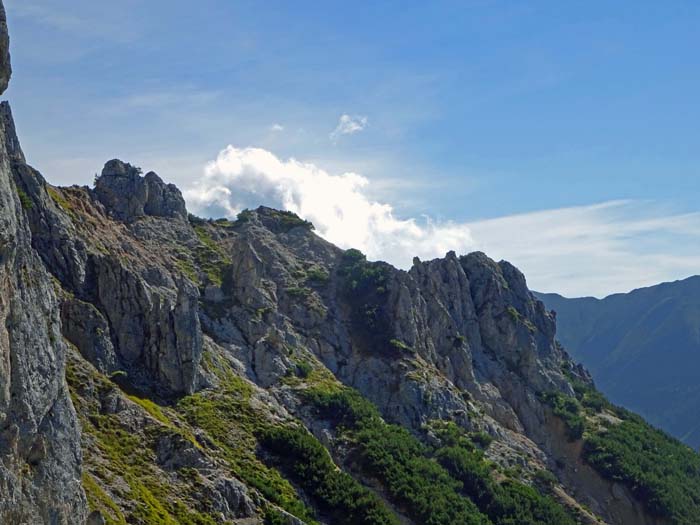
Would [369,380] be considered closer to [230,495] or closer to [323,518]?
[323,518]

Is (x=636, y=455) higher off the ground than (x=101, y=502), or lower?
lower

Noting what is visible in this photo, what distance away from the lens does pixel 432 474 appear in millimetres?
134875

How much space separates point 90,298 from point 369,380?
58343 mm

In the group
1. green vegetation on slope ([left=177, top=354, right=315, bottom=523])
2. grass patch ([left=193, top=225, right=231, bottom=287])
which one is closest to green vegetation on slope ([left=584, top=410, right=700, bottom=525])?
green vegetation on slope ([left=177, top=354, right=315, bottom=523])

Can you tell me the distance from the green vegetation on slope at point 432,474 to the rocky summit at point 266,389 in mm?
338

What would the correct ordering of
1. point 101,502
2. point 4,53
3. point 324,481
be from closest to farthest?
point 4,53, point 101,502, point 324,481

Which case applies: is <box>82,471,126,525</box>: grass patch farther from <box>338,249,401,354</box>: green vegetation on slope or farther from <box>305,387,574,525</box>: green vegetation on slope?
<box>338,249,401,354</box>: green vegetation on slope

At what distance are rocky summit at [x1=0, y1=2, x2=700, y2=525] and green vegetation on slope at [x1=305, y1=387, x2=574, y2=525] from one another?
338 mm

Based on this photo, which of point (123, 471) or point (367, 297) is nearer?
point (123, 471)

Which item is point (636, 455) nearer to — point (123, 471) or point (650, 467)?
point (650, 467)

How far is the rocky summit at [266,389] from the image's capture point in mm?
75688

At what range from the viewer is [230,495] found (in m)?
101

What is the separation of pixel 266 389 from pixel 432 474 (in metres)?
28.8

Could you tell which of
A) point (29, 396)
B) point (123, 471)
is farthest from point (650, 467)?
point (29, 396)
